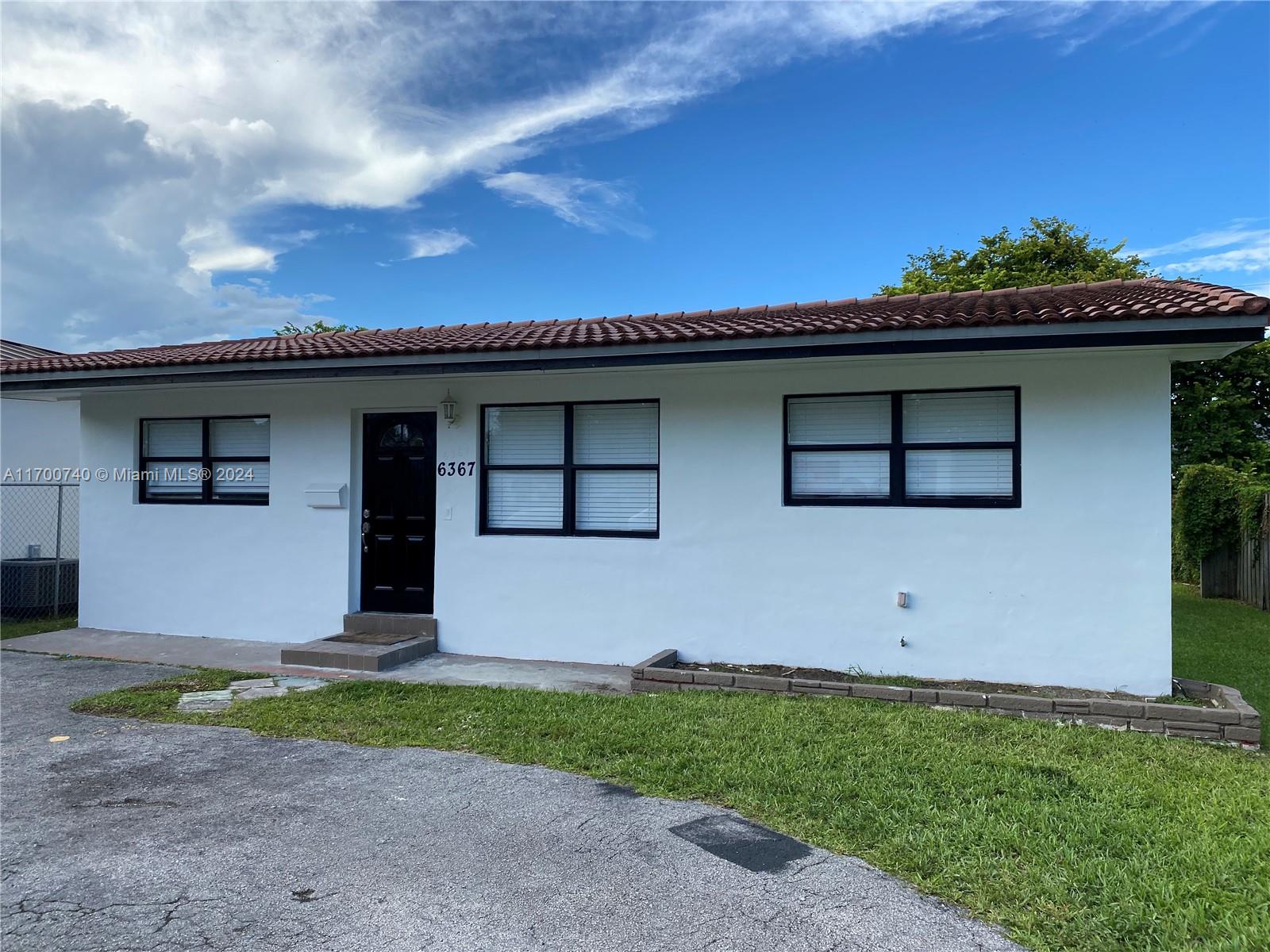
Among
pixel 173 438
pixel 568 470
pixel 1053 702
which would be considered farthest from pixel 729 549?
pixel 173 438

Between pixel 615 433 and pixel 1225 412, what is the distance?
15678 millimetres

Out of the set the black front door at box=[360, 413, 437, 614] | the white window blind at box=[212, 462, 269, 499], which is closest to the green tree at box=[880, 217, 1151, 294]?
the black front door at box=[360, 413, 437, 614]

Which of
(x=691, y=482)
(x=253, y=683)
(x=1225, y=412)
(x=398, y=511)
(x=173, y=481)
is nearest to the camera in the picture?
(x=253, y=683)

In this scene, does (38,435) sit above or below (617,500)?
above

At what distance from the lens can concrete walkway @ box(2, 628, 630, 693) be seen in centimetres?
735

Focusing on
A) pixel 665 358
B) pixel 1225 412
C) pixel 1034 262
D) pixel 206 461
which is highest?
pixel 1034 262

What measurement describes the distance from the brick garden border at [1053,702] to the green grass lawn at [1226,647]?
294 mm

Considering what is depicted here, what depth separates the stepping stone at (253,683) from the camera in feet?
23.4

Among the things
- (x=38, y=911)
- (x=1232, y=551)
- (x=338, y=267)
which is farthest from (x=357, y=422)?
(x=1232, y=551)

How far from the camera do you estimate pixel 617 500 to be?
326 inches

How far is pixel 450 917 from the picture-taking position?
317cm

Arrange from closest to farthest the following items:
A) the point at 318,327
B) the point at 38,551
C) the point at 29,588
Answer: the point at 29,588 < the point at 38,551 < the point at 318,327

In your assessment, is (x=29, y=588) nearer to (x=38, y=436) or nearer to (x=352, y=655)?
(x=38, y=436)

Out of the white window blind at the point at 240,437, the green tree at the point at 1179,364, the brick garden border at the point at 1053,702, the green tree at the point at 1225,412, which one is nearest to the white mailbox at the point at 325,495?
the white window blind at the point at 240,437
